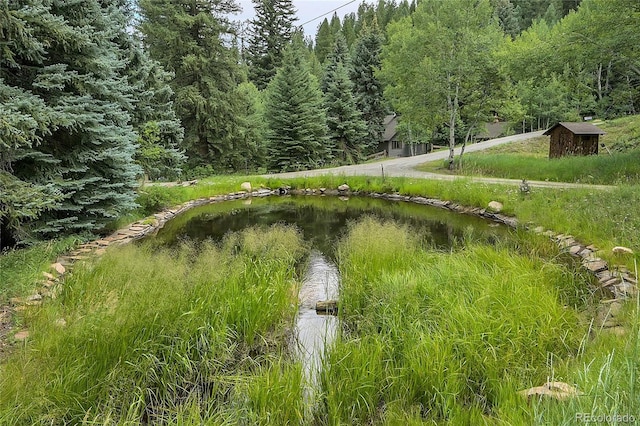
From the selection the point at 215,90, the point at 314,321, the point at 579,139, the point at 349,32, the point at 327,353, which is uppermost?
the point at 349,32

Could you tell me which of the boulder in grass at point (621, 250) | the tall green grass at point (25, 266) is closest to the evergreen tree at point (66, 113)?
the tall green grass at point (25, 266)

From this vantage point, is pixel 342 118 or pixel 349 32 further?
pixel 349 32

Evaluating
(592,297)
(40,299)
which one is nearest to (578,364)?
(592,297)

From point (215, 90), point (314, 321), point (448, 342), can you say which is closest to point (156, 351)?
point (314, 321)

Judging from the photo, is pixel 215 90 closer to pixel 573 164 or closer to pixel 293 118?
pixel 293 118

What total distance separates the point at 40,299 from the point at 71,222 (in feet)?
10.2

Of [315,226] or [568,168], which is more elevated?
[568,168]

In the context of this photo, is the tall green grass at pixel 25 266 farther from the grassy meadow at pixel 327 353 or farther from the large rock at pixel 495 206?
the large rock at pixel 495 206

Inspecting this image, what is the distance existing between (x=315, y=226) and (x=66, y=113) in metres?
5.99

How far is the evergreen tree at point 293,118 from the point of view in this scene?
2255 centimetres

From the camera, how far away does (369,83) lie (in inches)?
1163

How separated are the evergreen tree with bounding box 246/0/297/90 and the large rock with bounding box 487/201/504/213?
28.4m

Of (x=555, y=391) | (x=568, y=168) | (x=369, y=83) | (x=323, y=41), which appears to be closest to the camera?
(x=555, y=391)

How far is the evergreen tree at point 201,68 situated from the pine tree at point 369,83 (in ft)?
35.5
